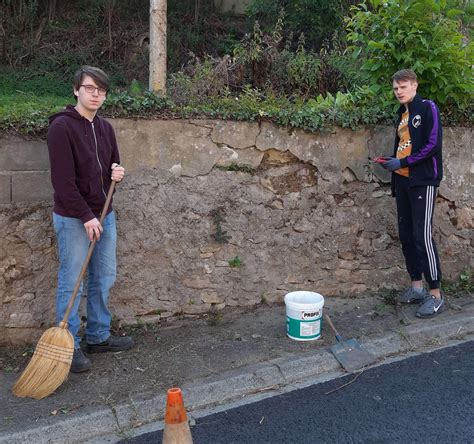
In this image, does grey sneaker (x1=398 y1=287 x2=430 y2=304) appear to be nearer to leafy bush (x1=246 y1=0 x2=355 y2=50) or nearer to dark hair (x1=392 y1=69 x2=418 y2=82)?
dark hair (x1=392 y1=69 x2=418 y2=82)

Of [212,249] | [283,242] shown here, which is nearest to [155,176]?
[212,249]

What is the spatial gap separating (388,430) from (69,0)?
14.0m

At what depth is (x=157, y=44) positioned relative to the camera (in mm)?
6949

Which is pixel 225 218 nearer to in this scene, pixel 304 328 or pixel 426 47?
pixel 304 328

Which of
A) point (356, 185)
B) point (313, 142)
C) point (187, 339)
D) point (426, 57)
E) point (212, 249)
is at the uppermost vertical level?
point (426, 57)

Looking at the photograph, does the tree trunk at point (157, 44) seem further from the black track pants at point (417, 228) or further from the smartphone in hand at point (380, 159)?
the black track pants at point (417, 228)

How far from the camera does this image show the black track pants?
15.9 ft

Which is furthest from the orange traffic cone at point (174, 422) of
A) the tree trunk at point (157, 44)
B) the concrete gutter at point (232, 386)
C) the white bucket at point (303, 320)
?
the tree trunk at point (157, 44)

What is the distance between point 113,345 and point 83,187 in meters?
1.25

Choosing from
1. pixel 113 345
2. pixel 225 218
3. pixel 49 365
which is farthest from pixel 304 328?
pixel 49 365

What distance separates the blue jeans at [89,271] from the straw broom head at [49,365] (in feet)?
1.03

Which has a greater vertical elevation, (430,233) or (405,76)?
(405,76)

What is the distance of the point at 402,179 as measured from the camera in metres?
4.99

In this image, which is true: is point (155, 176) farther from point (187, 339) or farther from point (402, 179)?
point (402, 179)
